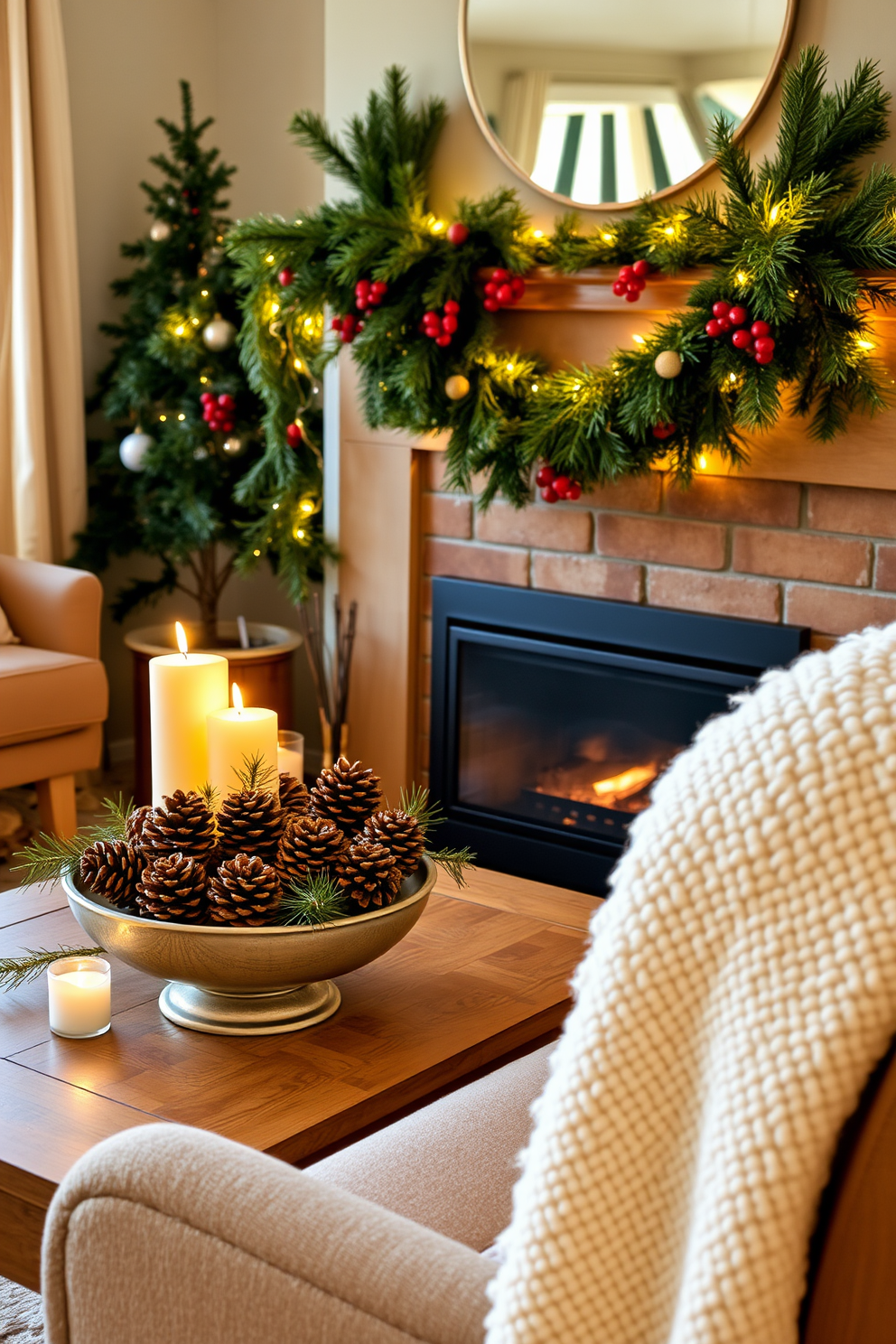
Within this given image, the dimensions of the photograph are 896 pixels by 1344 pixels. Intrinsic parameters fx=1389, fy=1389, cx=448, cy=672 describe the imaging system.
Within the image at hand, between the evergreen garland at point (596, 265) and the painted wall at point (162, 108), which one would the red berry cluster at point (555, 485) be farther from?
the painted wall at point (162, 108)

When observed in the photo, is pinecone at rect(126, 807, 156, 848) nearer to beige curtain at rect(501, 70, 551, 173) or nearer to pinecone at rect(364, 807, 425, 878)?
pinecone at rect(364, 807, 425, 878)

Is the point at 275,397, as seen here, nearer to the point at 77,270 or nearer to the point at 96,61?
the point at 77,270

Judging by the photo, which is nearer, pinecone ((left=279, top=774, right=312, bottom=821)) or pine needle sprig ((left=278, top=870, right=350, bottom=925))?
pine needle sprig ((left=278, top=870, right=350, bottom=925))

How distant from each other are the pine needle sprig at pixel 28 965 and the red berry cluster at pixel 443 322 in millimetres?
1547

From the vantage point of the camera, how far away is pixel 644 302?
2504mm

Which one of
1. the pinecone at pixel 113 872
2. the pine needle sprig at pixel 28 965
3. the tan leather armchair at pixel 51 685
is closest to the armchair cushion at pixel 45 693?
the tan leather armchair at pixel 51 685

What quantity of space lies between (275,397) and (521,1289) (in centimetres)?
258

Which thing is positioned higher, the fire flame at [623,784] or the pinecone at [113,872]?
the pinecone at [113,872]

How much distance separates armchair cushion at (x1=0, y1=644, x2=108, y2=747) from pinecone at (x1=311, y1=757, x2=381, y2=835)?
1591mm

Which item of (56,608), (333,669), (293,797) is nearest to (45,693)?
(56,608)

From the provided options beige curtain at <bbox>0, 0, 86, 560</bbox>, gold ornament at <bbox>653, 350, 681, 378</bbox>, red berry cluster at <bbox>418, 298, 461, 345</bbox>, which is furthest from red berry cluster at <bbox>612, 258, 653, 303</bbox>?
beige curtain at <bbox>0, 0, 86, 560</bbox>

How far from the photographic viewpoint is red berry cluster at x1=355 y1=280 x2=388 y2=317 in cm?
265

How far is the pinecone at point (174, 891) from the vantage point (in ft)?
4.08

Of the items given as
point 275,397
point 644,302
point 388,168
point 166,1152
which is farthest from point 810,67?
point 166,1152
